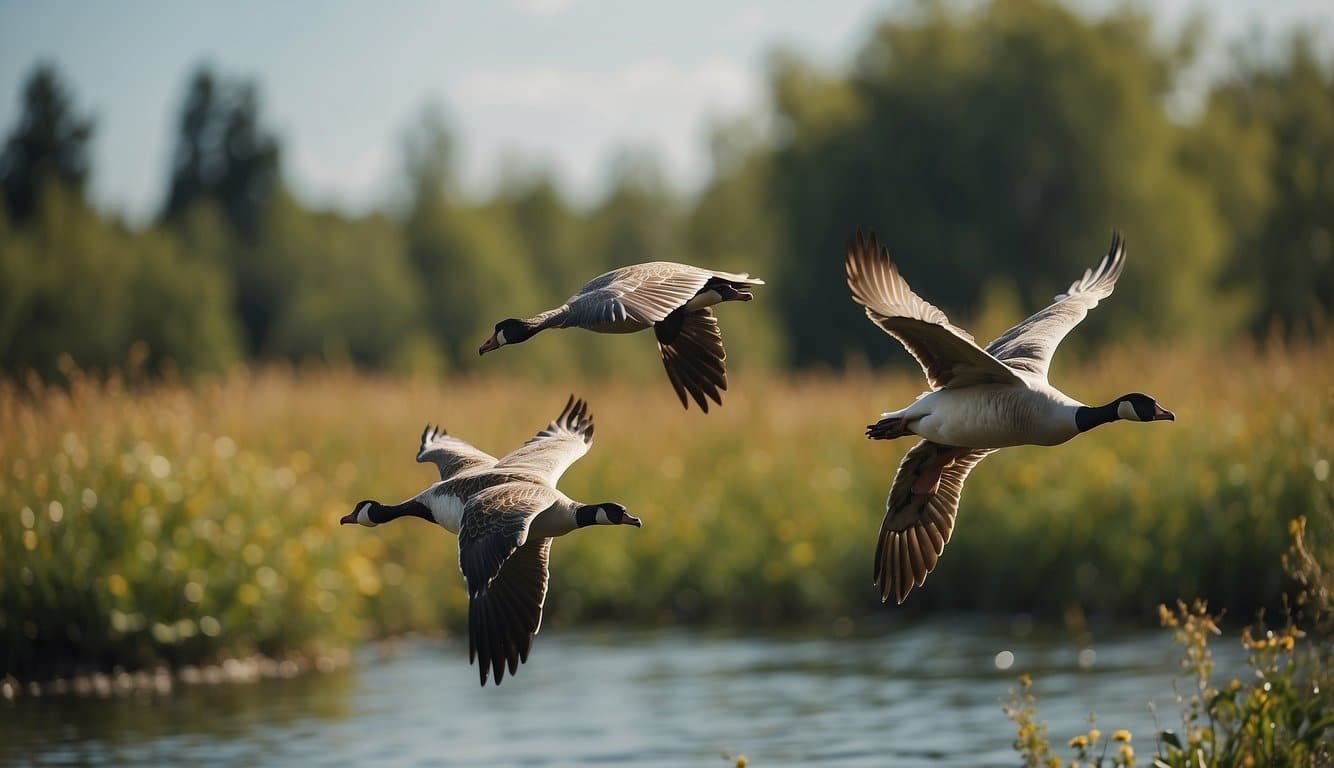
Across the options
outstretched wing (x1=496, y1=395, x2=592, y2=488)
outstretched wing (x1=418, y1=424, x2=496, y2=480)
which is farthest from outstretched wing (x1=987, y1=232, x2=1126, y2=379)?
outstretched wing (x1=418, y1=424, x2=496, y2=480)

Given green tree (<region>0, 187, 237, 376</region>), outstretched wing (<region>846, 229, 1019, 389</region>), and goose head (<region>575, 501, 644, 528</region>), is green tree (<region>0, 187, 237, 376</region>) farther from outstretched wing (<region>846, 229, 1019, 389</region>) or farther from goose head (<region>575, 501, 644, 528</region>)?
outstretched wing (<region>846, 229, 1019, 389</region>)

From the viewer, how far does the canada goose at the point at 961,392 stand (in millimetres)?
8070

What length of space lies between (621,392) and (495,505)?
17032 millimetres

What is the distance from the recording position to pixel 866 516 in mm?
20312

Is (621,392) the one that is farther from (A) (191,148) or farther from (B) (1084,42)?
(A) (191,148)


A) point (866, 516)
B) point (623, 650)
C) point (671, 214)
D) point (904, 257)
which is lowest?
point (623, 650)

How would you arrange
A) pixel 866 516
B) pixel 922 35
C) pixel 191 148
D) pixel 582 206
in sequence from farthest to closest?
pixel 582 206, pixel 191 148, pixel 922 35, pixel 866 516

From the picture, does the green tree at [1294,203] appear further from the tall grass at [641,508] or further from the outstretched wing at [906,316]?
the outstretched wing at [906,316]

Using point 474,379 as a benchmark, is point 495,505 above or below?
below

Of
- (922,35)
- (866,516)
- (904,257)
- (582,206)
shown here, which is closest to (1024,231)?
(904,257)

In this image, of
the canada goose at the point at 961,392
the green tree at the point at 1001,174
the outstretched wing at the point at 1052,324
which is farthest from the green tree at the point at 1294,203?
the canada goose at the point at 961,392

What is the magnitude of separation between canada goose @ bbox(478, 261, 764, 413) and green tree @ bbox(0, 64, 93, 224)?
6229 centimetres

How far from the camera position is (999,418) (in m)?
8.42

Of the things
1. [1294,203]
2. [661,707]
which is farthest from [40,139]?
[661,707]
